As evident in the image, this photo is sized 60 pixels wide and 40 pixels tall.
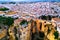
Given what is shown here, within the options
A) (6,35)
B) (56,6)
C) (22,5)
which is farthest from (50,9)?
(6,35)

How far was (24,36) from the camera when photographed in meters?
2.76

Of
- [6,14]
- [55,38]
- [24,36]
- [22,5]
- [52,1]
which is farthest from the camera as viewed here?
[52,1]

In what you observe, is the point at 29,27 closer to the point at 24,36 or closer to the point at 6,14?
the point at 24,36

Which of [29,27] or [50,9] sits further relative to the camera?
[50,9]

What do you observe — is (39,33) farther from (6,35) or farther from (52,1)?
(52,1)

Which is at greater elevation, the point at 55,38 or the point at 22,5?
the point at 22,5

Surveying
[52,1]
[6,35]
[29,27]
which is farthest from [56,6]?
[6,35]

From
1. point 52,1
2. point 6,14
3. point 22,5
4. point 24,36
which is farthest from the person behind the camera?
point 52,1

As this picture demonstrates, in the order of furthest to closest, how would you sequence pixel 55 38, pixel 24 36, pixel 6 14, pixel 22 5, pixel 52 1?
pixel 52 1
pixel 22 5
pixel 6 14
pixel 24 36
pixel 55 38

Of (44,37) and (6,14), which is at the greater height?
(6,14)

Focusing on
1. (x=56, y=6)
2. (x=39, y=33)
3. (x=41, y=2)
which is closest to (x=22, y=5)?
(x=41, y=2)

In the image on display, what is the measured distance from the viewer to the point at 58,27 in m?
2.67

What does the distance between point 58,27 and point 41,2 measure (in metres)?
0.75

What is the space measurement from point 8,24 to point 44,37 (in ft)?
1.60
